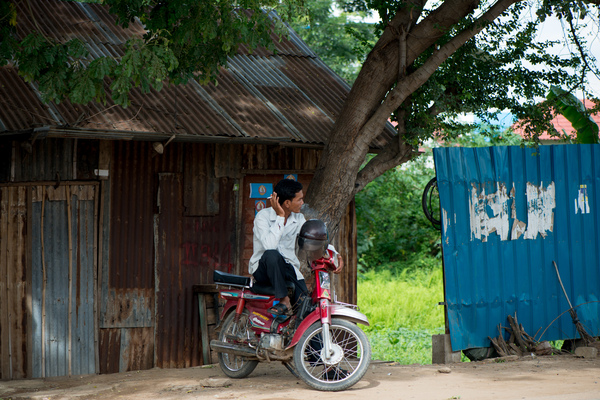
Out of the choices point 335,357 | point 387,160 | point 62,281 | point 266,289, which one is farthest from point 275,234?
point 62,281

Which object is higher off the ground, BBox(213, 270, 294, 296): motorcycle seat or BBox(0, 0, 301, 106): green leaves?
BBox(0, 0, 301, 106): green leaves

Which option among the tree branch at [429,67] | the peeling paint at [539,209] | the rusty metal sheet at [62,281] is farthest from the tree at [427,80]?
the rusty metal sheet at [62,281]

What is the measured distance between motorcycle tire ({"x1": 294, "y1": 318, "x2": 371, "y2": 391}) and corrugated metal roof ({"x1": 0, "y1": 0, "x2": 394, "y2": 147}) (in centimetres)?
261

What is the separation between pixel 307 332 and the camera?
17.9 feet

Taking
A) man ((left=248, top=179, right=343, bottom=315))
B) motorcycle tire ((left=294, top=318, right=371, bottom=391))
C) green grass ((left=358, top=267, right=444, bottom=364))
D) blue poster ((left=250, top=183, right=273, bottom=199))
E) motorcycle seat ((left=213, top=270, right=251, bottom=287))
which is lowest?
green grass ((left=358, top=267, right=444, bottom=364))

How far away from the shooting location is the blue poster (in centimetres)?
808

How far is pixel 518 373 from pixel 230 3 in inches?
176

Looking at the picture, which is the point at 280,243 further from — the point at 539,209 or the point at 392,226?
the point at 392,226

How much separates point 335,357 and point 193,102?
147 inches

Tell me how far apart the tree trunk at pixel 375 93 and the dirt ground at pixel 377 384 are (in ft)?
5.66

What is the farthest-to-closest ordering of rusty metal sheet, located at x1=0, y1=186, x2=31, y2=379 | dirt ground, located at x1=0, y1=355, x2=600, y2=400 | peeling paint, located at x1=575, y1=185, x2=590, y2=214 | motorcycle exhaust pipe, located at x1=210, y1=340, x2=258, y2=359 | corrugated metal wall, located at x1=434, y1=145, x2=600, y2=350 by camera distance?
peeling paint, located at x1=575, y1=185, x2=590, y2=214
corrugated metal wall, located at x1=434, y1=145, x2=600, y2=350
rusty metal sheet, located at x1=0, y1=186, x2=31, y2=379
motorcycle exhaust pipe, located at x1=210, y1=340, x2=258, y2=359
dirt ground, located at x1=0, y1=355, x2=600, y2=400

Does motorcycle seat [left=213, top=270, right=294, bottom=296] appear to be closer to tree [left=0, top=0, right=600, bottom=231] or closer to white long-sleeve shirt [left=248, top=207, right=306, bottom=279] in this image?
white long-sleeve shirt [left=248, top=207, right=306, bottom=279]

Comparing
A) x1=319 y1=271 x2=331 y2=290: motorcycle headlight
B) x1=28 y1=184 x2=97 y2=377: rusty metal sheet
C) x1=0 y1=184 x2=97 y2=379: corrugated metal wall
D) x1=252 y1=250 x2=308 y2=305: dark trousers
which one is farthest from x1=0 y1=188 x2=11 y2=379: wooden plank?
x1=319 y1=271 x2=331 y2=290: motorcycle headlight

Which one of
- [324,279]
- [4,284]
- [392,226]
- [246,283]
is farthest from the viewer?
[392,226]
